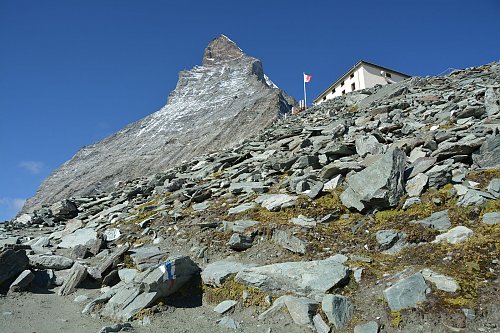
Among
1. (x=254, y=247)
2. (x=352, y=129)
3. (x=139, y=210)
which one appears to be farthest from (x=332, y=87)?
(x=254, y=247)

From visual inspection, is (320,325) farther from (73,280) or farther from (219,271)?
(73,280)

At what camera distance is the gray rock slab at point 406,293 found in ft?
20.9

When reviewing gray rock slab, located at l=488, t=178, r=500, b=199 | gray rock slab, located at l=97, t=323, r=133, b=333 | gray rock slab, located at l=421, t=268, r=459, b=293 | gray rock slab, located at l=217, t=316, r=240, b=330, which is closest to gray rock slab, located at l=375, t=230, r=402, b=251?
gray rock slab, located at l=421, t=268, r=459, b=293

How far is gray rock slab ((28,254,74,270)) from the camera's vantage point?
36.7 feet

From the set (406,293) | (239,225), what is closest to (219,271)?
(239,225)

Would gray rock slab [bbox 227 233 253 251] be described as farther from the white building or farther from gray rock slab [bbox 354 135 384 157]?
the white building

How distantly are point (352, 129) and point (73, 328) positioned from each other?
52.4 feet

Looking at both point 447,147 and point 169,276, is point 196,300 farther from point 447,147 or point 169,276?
point 447,147

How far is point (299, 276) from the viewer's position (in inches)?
313

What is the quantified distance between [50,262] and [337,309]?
9.11 metres

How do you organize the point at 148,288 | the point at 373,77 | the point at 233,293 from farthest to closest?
the point at 373,77, the point at 148,288, the point at 233,293

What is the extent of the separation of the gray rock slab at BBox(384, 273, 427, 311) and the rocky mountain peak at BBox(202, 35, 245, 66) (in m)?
149

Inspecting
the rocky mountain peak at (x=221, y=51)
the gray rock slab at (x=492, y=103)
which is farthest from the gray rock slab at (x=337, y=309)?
the rocky mountain peak at (x=221, y=51)

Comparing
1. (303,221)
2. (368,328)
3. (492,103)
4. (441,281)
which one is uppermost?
(492,103)
